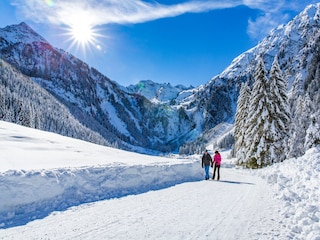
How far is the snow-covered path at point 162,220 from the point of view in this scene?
19.1 feet

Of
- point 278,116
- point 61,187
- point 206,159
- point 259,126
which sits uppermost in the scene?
point 278,116

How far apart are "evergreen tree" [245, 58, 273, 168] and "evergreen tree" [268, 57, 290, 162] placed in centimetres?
41

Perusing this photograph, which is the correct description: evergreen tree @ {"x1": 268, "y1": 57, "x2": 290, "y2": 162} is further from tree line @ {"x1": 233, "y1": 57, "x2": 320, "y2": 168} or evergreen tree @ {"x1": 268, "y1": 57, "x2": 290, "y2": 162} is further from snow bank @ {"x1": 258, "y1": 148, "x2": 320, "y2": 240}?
snow bank @ {"x1": 258, "y1": 148, "x2": 320, "y2": 240}

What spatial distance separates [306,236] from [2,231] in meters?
6.64

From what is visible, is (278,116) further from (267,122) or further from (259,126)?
(259,126)

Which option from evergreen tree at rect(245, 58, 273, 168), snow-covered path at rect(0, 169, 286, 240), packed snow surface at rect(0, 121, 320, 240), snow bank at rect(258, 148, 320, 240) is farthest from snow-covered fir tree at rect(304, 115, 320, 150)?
snow-covered path at rect(0, 169, 286, 240)

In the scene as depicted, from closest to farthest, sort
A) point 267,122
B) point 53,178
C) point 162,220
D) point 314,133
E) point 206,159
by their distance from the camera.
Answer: point 162,220 → point 53,178 → point 206,159 → point 267,122 → point 314,133

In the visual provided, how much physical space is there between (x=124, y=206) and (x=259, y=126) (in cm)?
2226

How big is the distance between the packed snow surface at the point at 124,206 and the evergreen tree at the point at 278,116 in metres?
14.3

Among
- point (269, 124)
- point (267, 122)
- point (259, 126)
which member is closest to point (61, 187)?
point (267, 122)

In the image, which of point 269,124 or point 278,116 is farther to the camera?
point 278,116

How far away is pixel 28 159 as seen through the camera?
420 inches

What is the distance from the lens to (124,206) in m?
8.42

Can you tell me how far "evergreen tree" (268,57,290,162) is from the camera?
2641cm
